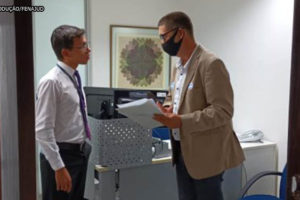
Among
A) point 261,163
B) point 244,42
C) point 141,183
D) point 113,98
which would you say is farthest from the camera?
point 244,42

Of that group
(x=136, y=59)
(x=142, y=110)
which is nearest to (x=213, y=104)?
(x=142, y=110)

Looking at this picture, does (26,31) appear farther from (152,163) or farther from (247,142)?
(247,142)

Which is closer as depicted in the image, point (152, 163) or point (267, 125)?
point (152, 163)

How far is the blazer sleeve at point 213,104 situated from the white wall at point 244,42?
1.54 metres

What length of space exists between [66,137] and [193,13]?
9.10 ft

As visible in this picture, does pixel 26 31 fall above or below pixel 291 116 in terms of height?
above

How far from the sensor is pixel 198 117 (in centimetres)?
157

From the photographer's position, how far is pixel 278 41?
2.96 meters

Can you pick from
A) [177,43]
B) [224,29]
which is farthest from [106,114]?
[224,29]

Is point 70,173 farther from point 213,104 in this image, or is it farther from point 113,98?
point 213,104

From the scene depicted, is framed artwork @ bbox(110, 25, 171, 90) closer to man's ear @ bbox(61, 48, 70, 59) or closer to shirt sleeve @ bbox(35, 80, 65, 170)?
man's ear @ bbox(61, 48, 70, 59)

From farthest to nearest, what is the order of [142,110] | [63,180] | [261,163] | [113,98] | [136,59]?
[136,59], [261,163], [113,98], [63,180], [142,110]

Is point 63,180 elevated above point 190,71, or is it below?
below

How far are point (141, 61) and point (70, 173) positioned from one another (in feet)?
7.94
